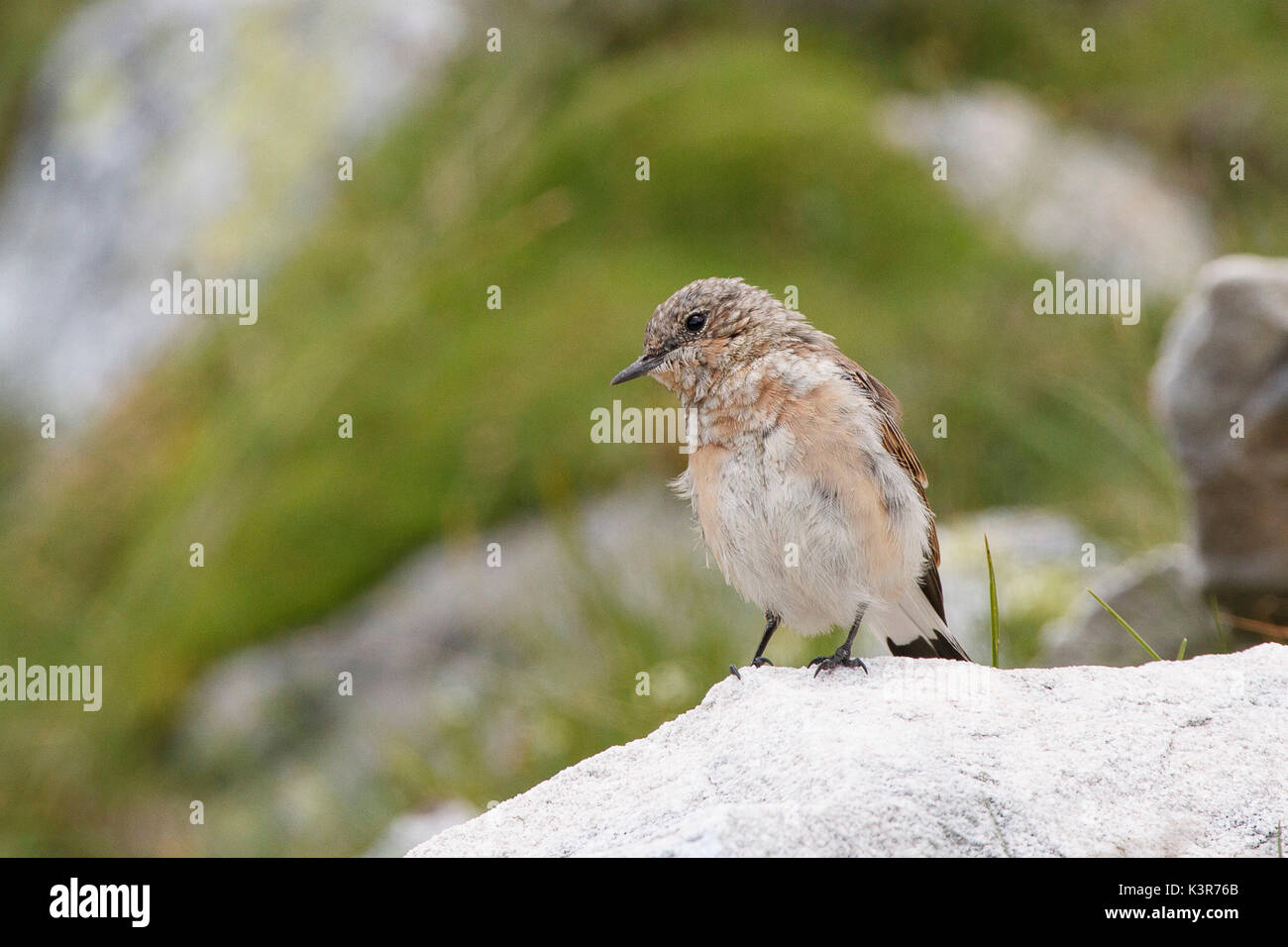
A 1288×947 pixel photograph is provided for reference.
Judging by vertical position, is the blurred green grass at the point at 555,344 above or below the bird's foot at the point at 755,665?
above

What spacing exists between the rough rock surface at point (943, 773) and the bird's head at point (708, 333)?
1401mm

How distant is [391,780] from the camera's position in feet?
24.4

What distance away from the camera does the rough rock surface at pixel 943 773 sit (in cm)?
299

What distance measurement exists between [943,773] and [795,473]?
1569mm

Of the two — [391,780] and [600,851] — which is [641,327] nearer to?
[391,780]

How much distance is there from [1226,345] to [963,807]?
3.51 m

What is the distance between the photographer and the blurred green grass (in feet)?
28.3

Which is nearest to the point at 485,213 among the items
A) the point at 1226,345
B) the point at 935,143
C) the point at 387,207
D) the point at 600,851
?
the point at 387,207
